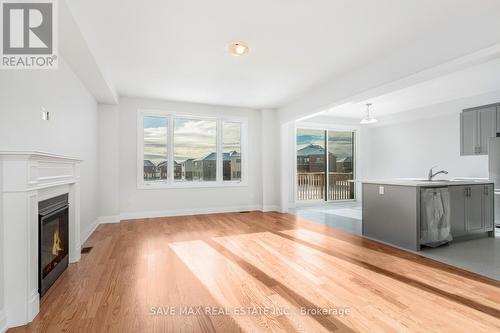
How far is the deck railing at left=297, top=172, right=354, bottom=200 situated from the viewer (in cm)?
744

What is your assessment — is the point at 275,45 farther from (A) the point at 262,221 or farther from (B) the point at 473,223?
(B) the point at 473,223

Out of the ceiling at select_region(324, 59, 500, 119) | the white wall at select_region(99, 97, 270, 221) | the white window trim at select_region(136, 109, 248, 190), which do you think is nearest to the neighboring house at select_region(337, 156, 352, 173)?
the ceiling at select_region(324, 59, 500, 119)

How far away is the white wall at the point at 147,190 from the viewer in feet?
16.6

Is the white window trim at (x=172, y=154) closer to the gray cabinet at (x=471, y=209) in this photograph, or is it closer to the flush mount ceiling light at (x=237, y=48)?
the flush mount ceiling light at (x=237, y=48)

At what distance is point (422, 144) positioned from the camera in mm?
6535

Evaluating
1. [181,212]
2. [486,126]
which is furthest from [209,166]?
[486,126]

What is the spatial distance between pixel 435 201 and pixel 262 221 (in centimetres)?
299

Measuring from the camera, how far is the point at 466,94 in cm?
526

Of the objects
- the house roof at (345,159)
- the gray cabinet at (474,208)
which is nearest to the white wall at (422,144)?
the house roof at (345,159)

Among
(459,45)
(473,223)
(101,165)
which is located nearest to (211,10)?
(459,45)

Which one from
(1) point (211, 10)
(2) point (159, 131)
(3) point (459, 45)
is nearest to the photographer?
(1) point (211, 10)

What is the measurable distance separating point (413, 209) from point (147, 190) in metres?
5.04

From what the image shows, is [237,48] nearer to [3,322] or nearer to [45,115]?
[45,115]

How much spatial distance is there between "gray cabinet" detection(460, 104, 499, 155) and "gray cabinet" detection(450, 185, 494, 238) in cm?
142
